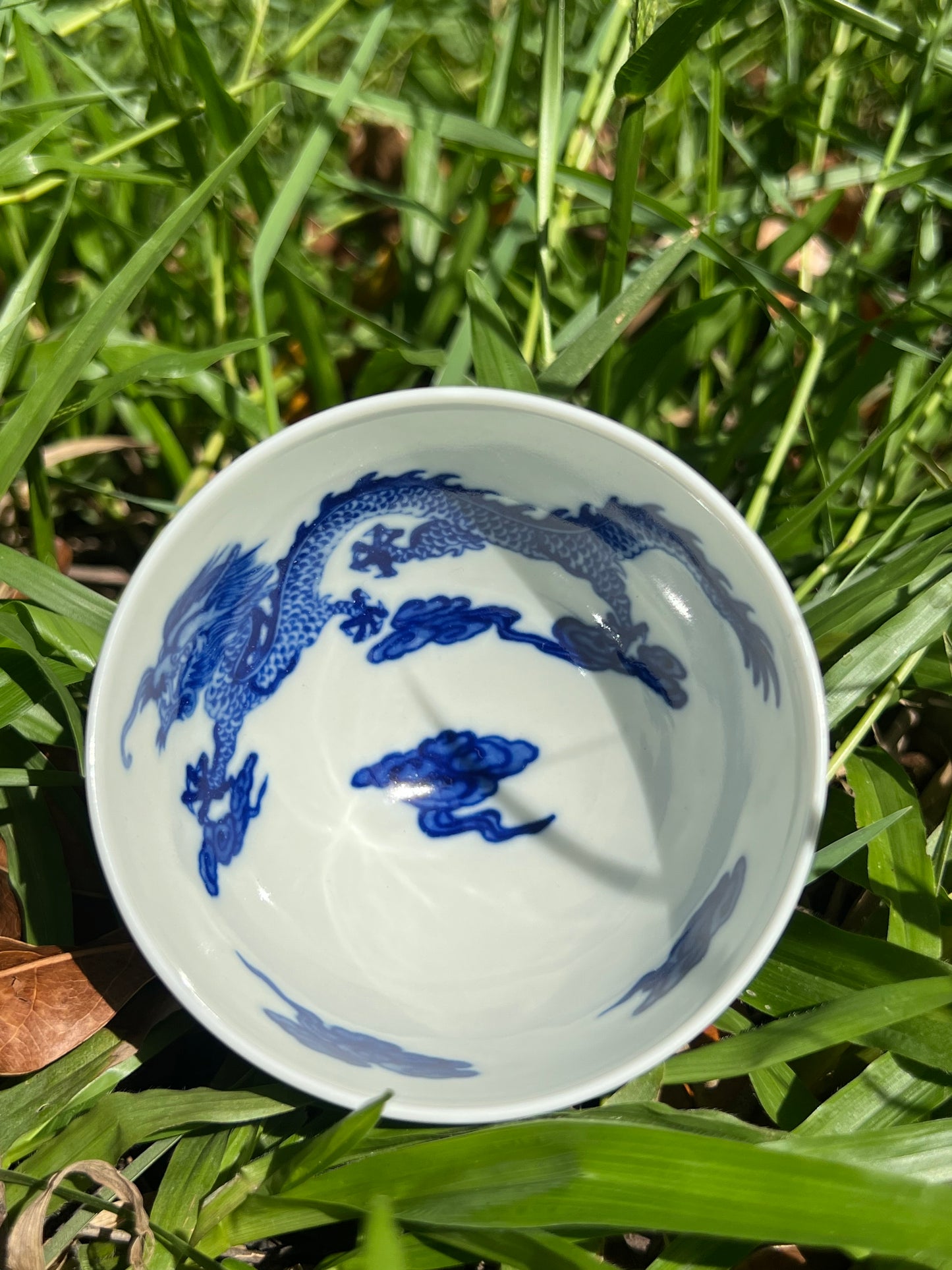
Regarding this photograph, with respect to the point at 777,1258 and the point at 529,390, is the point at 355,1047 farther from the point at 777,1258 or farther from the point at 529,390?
the point at 529,390

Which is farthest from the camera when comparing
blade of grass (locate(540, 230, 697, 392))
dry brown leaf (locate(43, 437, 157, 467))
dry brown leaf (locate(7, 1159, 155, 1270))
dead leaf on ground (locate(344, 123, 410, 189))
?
dead leaf on ground (locate(344, 123, 410, 189))

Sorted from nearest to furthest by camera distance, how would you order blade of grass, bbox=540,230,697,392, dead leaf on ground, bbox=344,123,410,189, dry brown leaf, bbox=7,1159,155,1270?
dry brown leaf, bbox=7,1159,155,1270
blade of grass, bbox=540,230,697,392
dead leaf on ground, bbox=344,123,410,189

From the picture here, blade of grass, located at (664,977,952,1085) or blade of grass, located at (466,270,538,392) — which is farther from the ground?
blade of grass, located at (466,270,538,392)

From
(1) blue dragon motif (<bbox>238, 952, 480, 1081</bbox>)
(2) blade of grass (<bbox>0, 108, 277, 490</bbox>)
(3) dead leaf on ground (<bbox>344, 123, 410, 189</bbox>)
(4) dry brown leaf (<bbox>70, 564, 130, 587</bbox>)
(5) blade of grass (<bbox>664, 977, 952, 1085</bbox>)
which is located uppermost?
(3) dead leaf on ground (<bbox>344, 123, 410, 189</bbox>)

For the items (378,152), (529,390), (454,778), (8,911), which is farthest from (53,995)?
(378,152)

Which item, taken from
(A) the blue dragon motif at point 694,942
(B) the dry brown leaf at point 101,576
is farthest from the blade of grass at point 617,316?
(B) the dry brown leaf at point 101,576

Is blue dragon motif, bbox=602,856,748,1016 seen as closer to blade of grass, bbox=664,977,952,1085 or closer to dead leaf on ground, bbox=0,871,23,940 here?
blade of grass, bbox=664,977,952,1085

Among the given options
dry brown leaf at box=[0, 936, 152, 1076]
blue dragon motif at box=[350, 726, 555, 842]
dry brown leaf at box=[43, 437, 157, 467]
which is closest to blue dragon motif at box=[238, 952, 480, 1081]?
dry brown leaf at box=[0, 936, 152, 1076]
